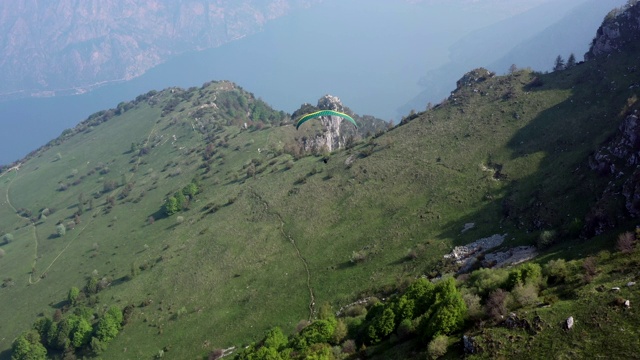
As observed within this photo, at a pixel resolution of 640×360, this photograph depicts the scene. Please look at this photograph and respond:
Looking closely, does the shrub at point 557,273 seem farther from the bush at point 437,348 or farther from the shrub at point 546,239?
the shrub at point 546,239

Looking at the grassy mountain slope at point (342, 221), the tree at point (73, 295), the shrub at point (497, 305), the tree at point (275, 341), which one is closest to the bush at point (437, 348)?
the shrub at point (497, 305)

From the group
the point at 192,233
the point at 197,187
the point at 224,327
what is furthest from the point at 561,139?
the point at 197,187

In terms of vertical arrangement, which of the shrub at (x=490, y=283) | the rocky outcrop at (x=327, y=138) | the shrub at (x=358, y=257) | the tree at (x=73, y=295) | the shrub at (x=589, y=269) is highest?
the rocky outcrop at (x=327, y=138)

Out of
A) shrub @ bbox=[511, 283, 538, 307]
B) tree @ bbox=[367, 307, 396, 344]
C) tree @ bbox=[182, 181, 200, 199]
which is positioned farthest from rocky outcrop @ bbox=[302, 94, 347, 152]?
shrub @ bbox=[511, 283, 538, 307]

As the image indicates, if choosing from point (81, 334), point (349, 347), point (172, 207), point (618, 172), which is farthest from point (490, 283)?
point (172, 207)

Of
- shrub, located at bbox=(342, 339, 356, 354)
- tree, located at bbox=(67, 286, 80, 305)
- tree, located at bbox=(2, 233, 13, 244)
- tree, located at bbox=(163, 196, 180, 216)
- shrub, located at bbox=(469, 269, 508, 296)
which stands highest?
tree, located at bbox=(2, 233, 13, 244)

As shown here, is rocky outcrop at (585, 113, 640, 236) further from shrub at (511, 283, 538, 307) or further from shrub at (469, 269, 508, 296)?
shrub at (511, 283, 538, 307)

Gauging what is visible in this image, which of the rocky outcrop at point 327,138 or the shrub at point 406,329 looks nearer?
the shrub at point 406,329
